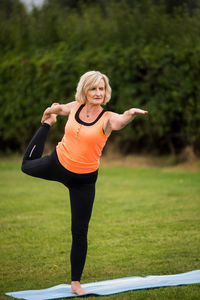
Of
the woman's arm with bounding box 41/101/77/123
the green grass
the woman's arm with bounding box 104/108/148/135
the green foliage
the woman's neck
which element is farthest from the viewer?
the green foliage

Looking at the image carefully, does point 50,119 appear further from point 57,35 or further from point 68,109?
point 57,35

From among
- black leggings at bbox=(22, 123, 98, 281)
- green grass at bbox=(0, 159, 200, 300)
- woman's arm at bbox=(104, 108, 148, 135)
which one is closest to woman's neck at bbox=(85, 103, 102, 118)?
woman's arm at bbox=(104, 108, 148, 135)

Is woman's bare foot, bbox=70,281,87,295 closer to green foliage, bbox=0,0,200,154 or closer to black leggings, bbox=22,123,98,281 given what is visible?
black leggings, bbox=22,123,98,281

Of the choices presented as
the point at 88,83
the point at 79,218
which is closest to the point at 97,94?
the point at 88,83

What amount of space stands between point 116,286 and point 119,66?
947 centimetres

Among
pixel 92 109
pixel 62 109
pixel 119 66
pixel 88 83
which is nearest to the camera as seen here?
pixel 88 83

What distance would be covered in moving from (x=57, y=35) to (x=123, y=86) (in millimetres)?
3327

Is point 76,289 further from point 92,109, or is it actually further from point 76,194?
point 92,109

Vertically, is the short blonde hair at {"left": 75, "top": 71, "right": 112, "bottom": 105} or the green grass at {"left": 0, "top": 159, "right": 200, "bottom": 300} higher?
the short blonde hair at {"left": 75, "top": 71, "right": 112, "bottom": 105}

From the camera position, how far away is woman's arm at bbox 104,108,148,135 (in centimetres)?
405

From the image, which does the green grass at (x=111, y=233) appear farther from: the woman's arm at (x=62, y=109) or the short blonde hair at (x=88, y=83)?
the short blonde hair at (x=88, y=83)

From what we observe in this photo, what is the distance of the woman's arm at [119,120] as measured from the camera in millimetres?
4055

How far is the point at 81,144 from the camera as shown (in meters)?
4.29

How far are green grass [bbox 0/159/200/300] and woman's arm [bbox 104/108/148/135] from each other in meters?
1.55
